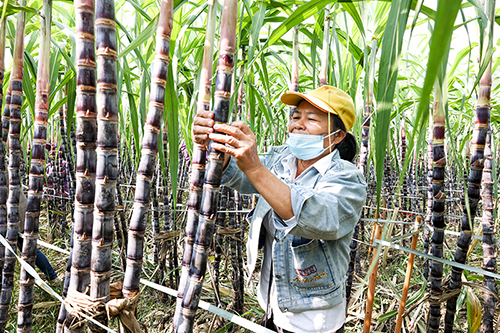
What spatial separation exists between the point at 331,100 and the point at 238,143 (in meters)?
0.55

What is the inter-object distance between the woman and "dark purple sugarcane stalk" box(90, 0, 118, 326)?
305 millimetres

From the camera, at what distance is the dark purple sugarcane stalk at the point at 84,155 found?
0.61m

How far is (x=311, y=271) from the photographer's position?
1.06m

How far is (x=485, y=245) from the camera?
1.29 m

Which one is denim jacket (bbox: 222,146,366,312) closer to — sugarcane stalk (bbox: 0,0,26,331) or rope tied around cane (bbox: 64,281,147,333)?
rope tied around cane (bbox: 64,281,147,333)

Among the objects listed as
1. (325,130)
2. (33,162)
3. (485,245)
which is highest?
(325,130)

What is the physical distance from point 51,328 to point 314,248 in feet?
5.84

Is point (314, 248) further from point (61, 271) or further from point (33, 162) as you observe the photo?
point (61, 271)

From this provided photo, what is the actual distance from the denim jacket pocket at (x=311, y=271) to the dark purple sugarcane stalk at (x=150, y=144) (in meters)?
0.53

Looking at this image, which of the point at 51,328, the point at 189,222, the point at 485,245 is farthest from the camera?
the point at 51,328

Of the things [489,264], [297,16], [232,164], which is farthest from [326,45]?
[489,264]

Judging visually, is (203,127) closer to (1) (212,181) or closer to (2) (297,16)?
(1) (212,181)

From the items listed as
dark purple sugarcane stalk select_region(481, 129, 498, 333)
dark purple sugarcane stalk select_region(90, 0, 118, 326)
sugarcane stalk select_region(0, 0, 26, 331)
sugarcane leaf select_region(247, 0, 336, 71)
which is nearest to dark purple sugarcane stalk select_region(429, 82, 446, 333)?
dark purple sugarcane stalk select_region(481, 129, 498, 333)

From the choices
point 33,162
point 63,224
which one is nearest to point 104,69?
point 33,162
